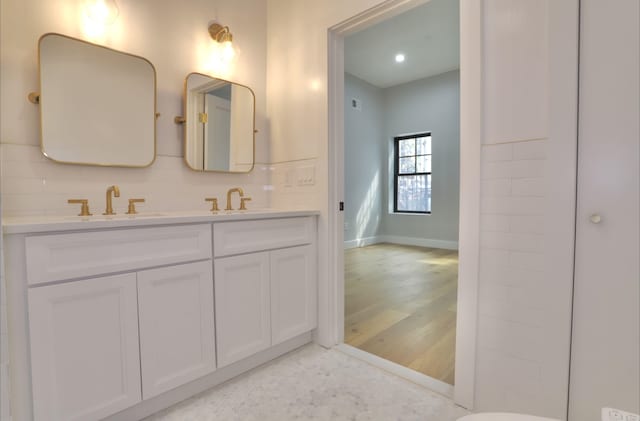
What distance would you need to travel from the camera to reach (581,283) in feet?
3.93

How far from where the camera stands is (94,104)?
1.68m

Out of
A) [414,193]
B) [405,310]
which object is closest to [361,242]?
[414,193]

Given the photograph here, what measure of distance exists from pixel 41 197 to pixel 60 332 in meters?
0.75

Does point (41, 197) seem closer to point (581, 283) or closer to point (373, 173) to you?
point (581, 283)

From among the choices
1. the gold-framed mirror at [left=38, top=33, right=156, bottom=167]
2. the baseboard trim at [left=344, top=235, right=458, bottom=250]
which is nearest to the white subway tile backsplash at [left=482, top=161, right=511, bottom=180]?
the gold-framed mirror at [left=38, top=33, right=156, bottom=167]

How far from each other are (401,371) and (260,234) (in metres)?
1.14

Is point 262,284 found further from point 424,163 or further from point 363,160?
point 424,163

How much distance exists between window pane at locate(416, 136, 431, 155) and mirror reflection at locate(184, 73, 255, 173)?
14.5 feet

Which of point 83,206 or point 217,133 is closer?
point 83,206

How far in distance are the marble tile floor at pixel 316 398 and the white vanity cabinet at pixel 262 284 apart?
165mm

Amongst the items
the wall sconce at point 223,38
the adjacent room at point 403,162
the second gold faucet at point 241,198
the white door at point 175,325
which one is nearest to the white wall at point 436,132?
the adjacent room at point 403,162

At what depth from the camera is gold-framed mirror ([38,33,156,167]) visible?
1.56 meters

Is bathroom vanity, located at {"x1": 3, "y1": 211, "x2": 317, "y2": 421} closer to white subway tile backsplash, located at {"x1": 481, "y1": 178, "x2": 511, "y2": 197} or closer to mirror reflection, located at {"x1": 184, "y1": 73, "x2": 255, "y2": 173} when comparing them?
mirror reflection, located at {"x1": 184, "y1": 73, "x2": 255, "y2": 173}

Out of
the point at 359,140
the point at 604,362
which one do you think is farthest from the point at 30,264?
the point at 359,140
